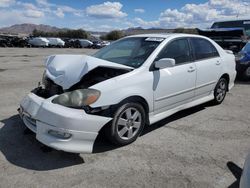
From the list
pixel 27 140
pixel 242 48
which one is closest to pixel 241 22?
pixel 242 48

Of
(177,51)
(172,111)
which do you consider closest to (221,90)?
(177,51)

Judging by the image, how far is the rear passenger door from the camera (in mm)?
5605

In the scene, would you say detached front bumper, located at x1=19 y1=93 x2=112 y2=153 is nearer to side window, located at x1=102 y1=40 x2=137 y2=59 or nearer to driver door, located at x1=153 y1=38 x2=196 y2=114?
driver door, located at x1=153 y1=38 x2=196 y2=114

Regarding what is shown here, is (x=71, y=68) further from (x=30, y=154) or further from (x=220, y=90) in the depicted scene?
(x=220, y=90)

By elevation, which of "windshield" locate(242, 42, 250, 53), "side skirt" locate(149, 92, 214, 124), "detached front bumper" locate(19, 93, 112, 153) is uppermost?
"windshield" locate(242, 42, 250, 53)

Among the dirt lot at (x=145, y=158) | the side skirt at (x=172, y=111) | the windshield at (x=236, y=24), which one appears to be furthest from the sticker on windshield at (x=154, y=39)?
the windshield at (x=236, y=24)

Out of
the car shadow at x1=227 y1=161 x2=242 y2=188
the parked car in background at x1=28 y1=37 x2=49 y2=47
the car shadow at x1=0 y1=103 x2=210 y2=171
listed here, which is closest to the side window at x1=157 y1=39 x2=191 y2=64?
the car shadow at x1=0 y1=103 x2=210 y2=171

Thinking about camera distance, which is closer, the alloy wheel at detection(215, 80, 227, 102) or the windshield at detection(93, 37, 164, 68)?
the windshield at detection(93, 37, 164, 68)

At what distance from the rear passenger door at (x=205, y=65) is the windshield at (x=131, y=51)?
3.24 ft

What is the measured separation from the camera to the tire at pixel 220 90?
631 centimetres

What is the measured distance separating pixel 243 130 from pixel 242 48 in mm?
6219

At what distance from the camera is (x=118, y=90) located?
4.02 meters

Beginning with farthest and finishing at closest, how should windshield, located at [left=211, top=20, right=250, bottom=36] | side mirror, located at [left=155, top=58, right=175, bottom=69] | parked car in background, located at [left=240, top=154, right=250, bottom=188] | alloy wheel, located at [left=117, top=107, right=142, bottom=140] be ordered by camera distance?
windshield, located at [left=211, top=20, right=250, bottom=36]
side mirror, located at [left=155, top=58, right=175, bottom=69]
alloy wheel, located at [left=117, top=107, right=142, bottom=140]
parked car in background, located at [left=240, top=154, right=250, bottom=188]

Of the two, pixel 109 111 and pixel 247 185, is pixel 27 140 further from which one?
pixel 247 185
